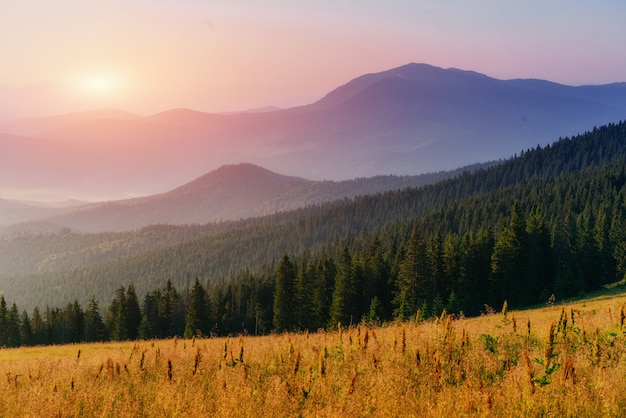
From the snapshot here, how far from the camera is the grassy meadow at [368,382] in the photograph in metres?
8.55

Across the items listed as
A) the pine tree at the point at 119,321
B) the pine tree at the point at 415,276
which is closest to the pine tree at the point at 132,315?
the pine tree at the point at 119,321

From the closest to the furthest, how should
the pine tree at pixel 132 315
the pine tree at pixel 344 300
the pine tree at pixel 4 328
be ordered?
the pine tree at pixel 344 300 → the pine tree at pixel 132 315 → the pine tree at pixel 4 328

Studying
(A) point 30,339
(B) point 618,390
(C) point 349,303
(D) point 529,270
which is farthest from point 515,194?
(B) point 618,390

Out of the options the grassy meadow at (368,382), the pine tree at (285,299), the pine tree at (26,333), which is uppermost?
the grassy meadow at (368,382)

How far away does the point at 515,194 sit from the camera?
499 feet

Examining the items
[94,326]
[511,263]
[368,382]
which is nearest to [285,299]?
[511,263]

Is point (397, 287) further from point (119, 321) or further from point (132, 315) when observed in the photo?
point (119, 321)

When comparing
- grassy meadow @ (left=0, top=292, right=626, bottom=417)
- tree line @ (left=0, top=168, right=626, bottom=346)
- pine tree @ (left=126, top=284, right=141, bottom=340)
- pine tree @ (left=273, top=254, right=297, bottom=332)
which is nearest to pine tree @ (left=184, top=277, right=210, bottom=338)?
tree line @ (left=0, top=168, right=626, bottom=346)

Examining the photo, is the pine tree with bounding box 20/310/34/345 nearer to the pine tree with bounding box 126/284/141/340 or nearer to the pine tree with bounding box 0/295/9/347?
the pine tree with bounding box 0/295/9/347

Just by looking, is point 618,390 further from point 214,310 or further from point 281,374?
point 214,310

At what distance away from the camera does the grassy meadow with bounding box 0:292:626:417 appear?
8.55m

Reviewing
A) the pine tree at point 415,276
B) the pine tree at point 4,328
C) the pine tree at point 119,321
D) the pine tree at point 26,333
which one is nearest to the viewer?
the pine tree at point 415,276

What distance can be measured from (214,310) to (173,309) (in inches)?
283

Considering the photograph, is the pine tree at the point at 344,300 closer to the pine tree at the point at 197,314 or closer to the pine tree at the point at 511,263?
the pine tree at the point at 511,263
